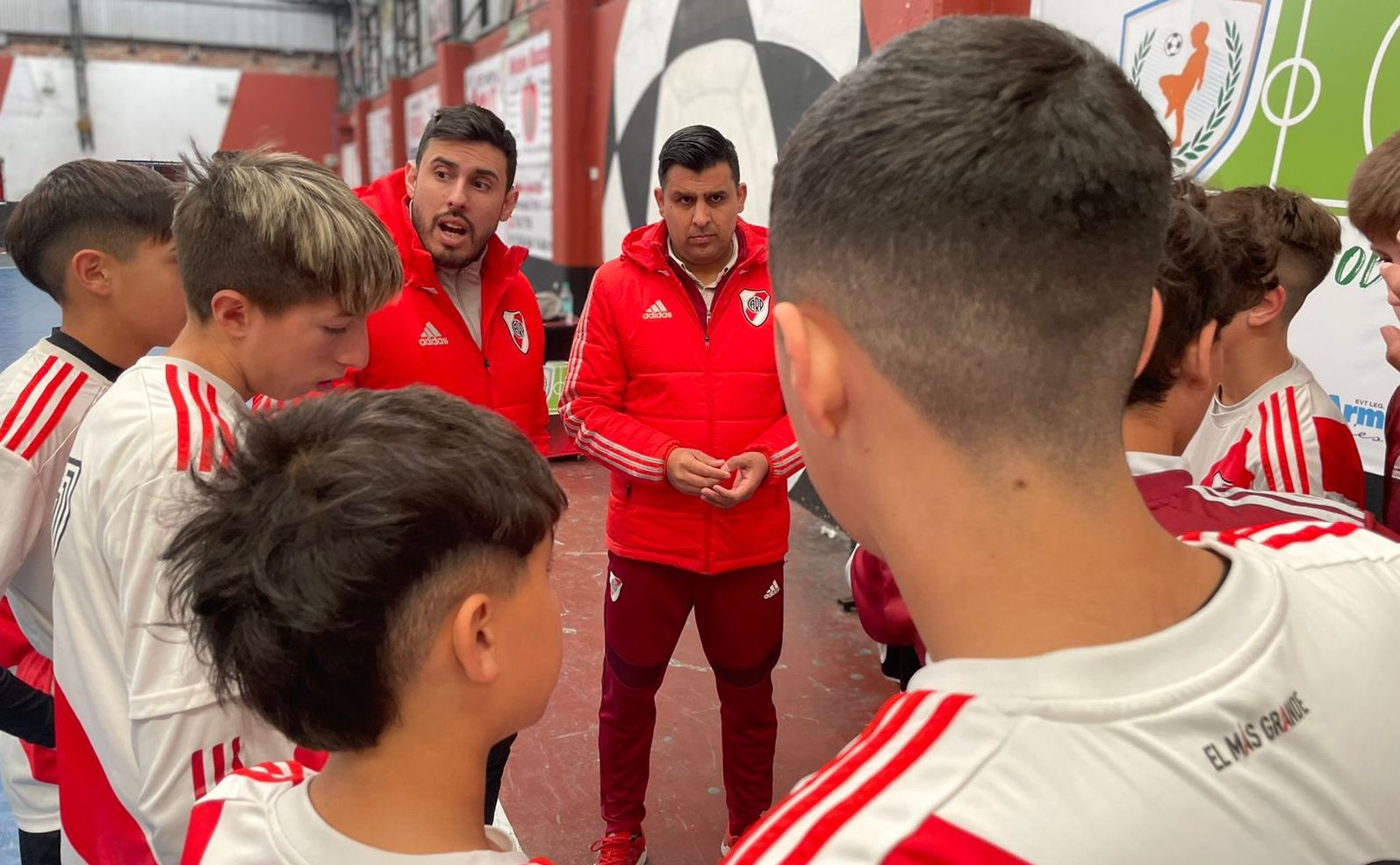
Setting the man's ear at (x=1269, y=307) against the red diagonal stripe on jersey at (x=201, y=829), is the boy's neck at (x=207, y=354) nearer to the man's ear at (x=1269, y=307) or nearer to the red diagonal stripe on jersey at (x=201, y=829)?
the red diagonal stripe on jersey at (x=201, y=829)

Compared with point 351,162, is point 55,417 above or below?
below

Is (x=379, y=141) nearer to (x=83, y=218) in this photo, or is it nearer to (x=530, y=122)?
(x=530, y=122)

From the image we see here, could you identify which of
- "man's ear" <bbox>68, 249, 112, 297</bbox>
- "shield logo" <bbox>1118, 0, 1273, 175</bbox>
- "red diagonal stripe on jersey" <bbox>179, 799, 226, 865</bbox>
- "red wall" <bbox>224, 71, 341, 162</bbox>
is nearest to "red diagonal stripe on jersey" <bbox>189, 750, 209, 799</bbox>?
"red diagonal stripe on jersey" <bbox>179, 799, 226, 865</bbox>

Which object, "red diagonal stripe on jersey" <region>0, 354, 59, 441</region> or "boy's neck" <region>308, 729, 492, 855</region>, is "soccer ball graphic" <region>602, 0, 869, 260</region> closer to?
"red diagonal stripe on jersey" <region>0, 354, 59, 441</region>

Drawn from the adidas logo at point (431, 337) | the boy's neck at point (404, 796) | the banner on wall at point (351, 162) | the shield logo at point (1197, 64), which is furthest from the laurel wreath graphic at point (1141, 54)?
the banner on wall at point (351, 162)

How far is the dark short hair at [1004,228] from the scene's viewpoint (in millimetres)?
567

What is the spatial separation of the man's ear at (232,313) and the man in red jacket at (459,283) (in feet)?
2.49

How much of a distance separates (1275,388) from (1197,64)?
1519 mm

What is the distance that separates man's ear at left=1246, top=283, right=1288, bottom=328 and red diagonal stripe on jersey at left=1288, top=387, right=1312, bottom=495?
16 centimetres

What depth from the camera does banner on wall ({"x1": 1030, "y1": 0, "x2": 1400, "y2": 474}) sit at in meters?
2.20

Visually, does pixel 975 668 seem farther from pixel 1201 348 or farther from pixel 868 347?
pixel 1201 348

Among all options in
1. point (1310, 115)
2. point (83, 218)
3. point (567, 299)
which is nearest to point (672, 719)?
point (83, 218)

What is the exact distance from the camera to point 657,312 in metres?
2.24

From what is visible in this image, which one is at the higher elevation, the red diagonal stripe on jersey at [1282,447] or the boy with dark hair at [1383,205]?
the boy with dark hair at [1383,205]
